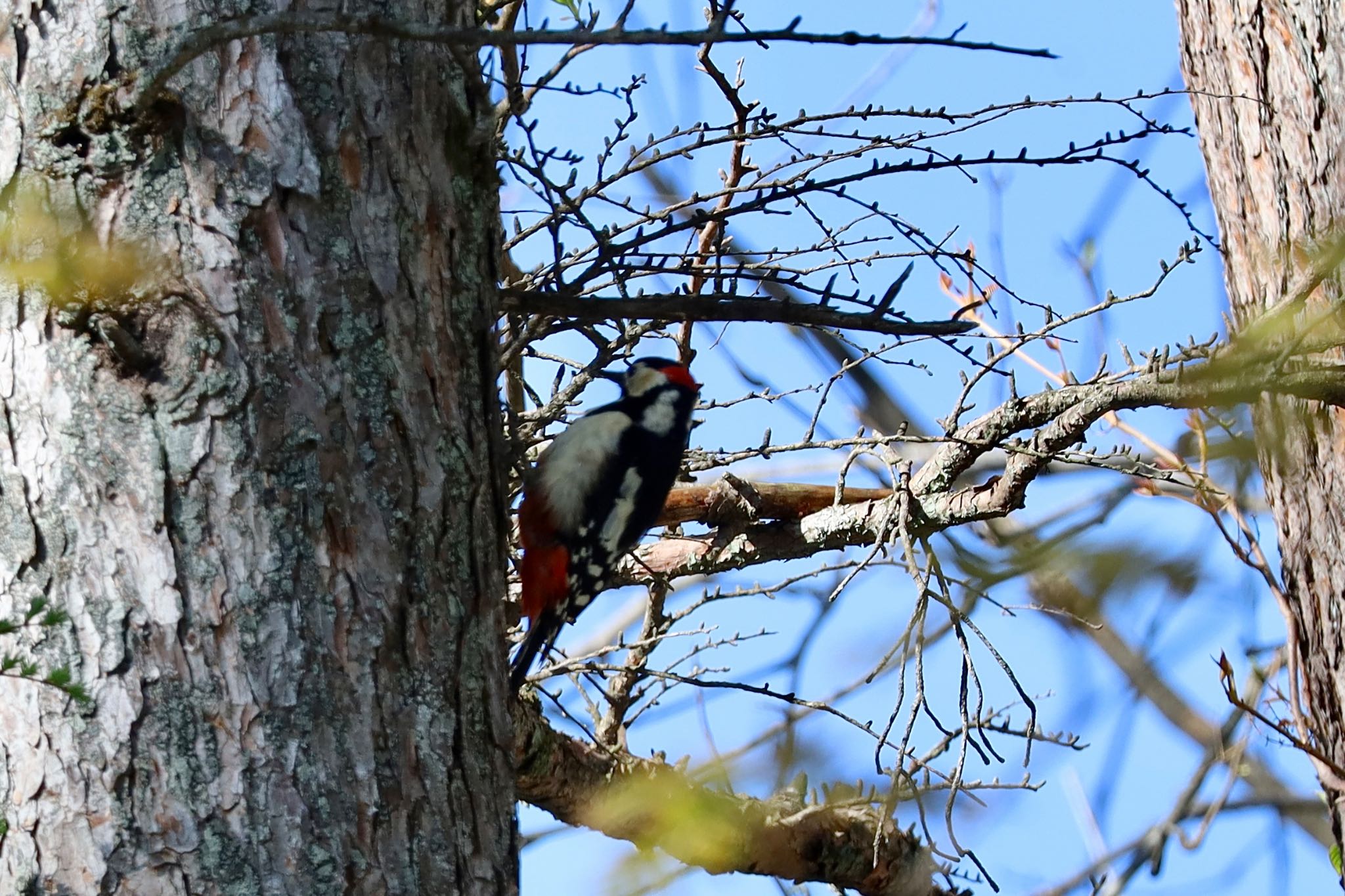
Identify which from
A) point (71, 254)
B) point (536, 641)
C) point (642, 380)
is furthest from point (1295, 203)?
point (71, 254)

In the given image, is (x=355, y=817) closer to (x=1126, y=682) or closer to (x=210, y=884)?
(x=210, y=884)

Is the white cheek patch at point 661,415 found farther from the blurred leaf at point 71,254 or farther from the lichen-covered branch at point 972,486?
the blurred leaf at point 71,254

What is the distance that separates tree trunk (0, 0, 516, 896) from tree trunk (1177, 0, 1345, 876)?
2472 millimetres

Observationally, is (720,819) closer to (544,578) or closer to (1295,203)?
(544,578)

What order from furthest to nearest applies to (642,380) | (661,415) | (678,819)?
(642,380) → (661,415) → (678,819)

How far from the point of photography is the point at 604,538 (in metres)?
3.47

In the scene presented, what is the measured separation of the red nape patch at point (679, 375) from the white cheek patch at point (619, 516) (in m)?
0.38

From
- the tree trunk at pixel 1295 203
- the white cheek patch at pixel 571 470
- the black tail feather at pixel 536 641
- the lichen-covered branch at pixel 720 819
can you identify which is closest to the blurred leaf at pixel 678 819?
the lichen-covered branch at pixel 720 819

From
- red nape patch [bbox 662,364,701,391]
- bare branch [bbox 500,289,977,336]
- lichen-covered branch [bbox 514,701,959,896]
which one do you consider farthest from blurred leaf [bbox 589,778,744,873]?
red nape patch [bbox 662,364,701,391]

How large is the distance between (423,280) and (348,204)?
170 millimetres

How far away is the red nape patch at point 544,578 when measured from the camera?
342 cm

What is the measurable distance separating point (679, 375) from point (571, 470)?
451mm

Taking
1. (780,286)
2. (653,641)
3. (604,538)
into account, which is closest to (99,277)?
(604,538)

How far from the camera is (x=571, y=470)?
3586 mm
